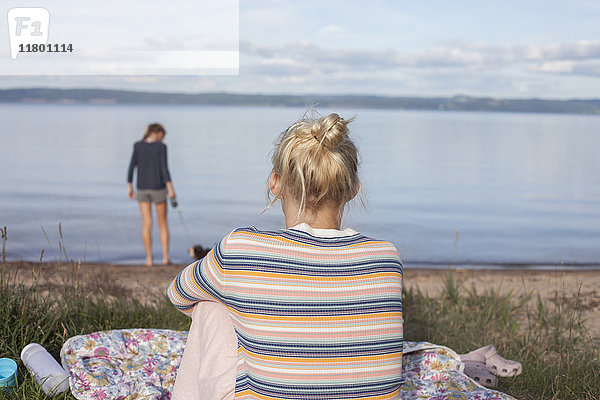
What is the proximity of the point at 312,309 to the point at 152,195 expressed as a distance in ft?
23.0

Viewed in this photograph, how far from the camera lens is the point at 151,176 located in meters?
8.91

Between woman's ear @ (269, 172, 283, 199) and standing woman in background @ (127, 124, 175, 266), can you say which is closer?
woman's ear @ (269, 172, 283, 199)

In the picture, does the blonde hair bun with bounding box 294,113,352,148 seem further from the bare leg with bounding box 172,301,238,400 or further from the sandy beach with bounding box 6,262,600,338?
the sandy beach with bounding box 6,262,600,338

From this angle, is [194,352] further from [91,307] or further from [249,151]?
[249,151]

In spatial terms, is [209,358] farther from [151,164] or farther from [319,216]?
[151,164]

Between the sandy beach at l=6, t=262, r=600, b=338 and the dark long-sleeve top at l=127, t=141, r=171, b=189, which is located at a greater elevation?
the dark long-sleeve top at l=127, t=141, r=171, b=189

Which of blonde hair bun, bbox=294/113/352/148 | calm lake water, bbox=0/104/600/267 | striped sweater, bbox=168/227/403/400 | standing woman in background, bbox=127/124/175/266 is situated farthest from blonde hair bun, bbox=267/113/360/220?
standing woman in background, bbox=127/124/175/266

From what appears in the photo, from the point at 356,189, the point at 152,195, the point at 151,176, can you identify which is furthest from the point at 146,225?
the point at 356,189

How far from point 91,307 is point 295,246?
8.39 feet

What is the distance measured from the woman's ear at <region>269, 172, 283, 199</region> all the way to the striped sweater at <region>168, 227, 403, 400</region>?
0.72ft

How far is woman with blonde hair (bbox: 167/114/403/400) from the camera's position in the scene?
2.27 metres

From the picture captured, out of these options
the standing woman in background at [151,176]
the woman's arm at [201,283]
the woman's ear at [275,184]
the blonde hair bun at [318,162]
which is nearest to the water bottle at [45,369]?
the woman's arm at [201,283]

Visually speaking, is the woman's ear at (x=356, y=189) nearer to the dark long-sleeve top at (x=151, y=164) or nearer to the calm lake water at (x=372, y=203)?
the calm lake water at (x=372, y=203)

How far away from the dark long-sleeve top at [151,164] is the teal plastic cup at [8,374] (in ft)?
17.9
